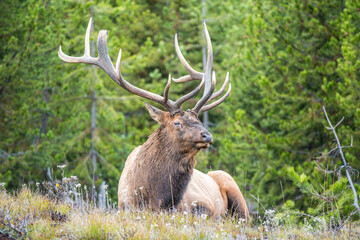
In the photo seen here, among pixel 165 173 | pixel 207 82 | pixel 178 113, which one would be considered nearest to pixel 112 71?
pixel 178 113

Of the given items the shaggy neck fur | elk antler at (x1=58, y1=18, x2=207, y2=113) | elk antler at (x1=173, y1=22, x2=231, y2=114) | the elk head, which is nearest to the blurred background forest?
elk antler at (x1=173, y1=22, x2=231, y2=114)

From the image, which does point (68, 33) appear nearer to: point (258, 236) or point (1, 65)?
point (1, 65)

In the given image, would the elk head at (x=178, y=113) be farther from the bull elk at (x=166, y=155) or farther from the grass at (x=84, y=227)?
the grass at (x=84, y=227)

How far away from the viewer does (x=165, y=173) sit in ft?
22.0

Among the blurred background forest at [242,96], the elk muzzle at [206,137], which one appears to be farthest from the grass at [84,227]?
the blurred background forest at [242,96]

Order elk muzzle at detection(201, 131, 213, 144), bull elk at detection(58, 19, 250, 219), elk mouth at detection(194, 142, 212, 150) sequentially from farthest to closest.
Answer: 1. bull elk at detection(58, 19, 250, 219)
2. elk mouth at detection(194, 142, 212, 150)
3. elk muzzle at detection(201, 131, 213, 144)

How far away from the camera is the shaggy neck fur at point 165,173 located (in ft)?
21.9

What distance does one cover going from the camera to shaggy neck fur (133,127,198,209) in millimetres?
6664

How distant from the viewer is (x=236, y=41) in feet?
66.6

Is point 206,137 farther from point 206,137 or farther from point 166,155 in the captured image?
point 166,155

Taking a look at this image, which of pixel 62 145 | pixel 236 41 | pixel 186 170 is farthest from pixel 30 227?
pixel 236 41

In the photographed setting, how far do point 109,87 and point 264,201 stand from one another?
24.0 ft

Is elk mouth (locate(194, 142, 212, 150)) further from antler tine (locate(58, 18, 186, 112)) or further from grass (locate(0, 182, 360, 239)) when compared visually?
grass (locate(0, 182, 360, 239))

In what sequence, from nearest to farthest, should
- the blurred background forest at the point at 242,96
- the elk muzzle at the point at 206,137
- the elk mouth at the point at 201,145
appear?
the elk muzzle at the point at 206,137, the elk mouth at the point at 201,145, the blurred background forest at the point at 242,96
